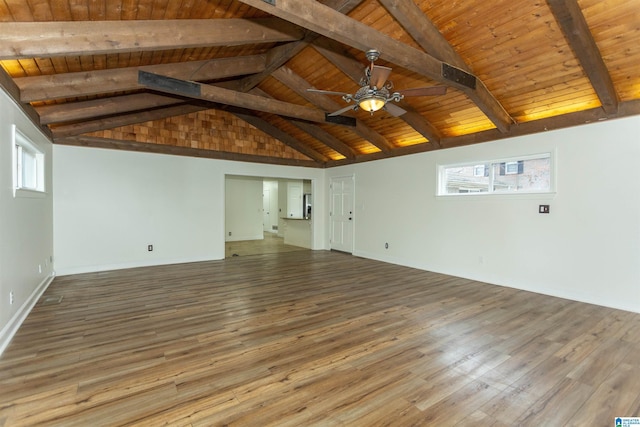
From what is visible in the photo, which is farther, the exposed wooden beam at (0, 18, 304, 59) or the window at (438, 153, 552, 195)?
the window at (438, 153, 552, 195)

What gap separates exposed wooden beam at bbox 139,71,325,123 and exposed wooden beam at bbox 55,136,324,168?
2.31 metres

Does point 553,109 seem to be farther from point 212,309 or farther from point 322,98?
point 212,309

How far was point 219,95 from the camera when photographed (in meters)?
4.56

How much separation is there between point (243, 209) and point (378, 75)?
846cm

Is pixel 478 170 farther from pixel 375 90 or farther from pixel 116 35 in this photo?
pixel 116 35

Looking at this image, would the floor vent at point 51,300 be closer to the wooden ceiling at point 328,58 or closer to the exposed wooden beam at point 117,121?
the wooden ceiling at point 328,58

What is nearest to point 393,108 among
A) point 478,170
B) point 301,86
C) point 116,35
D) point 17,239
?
point 301,86

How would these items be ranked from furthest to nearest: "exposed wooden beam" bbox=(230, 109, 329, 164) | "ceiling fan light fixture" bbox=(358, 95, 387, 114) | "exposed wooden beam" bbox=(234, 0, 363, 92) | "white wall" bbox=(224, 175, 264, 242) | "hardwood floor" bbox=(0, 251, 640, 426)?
"white wall" bbox=(224, 175, 264, 242) → "exposed wooden beam" bbox=(230, 109, 329, 164) → "exposed wooden beam" bbox=(234, 0, 363, 92) → "ceiling fan light fixture" bbox=(358, 95, 387, 114) → "hardwood floor" bbox=(0, 251, 640, 426)

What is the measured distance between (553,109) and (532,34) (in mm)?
1448

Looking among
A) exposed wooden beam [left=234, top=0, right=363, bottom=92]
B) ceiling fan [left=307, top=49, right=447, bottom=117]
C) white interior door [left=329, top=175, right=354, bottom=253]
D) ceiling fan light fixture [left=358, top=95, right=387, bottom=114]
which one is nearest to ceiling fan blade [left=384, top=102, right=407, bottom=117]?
ceiling fan [left=307, top=49, right=447, bottom=117]

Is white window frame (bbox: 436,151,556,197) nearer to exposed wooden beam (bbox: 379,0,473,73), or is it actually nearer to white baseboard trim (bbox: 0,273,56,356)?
exposed wooden beam (bbox: 379,0,473,73)

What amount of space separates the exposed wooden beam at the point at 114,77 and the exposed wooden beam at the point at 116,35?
1093 mm

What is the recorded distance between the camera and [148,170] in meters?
6.20

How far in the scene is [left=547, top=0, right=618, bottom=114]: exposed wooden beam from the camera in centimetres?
280
